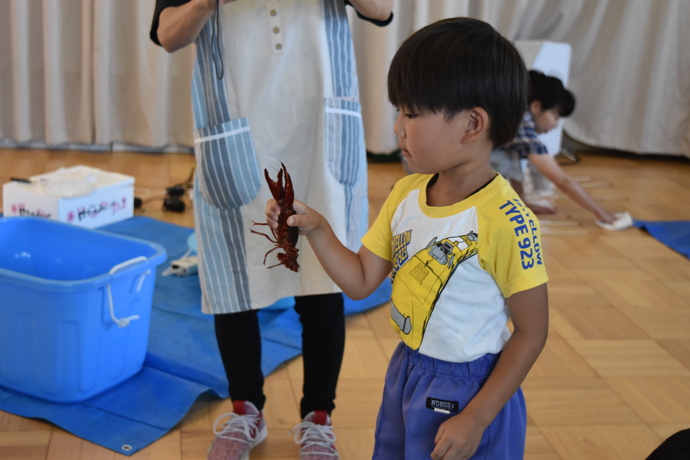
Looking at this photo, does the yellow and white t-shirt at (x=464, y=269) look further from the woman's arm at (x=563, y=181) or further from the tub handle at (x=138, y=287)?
the woman's arm at (x=563, y=181)

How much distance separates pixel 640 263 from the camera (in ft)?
8.57

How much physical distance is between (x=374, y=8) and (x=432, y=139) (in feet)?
1.52

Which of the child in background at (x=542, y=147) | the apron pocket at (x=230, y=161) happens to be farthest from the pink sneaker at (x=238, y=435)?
the child in background at (x=542, y=147)

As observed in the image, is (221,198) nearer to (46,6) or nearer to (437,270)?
(437,270)

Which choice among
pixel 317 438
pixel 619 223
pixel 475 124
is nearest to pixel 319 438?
pixel 317 438

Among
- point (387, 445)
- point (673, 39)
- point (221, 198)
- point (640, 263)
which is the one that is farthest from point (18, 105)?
point (673, 39)

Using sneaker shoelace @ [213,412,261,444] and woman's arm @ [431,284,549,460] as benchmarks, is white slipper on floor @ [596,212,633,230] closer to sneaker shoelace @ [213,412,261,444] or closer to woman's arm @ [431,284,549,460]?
→ sneaker shoelace @ [213,412,261,444]

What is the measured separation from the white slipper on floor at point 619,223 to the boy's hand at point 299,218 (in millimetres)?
2361

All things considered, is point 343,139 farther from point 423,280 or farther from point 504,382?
point 504,382

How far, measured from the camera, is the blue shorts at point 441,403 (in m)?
0.88

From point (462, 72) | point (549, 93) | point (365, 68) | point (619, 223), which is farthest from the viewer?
point (365, 68)

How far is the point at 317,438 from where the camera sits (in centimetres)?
136

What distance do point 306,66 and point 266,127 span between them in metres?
0.13

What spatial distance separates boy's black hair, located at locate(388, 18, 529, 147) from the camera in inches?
31.9
